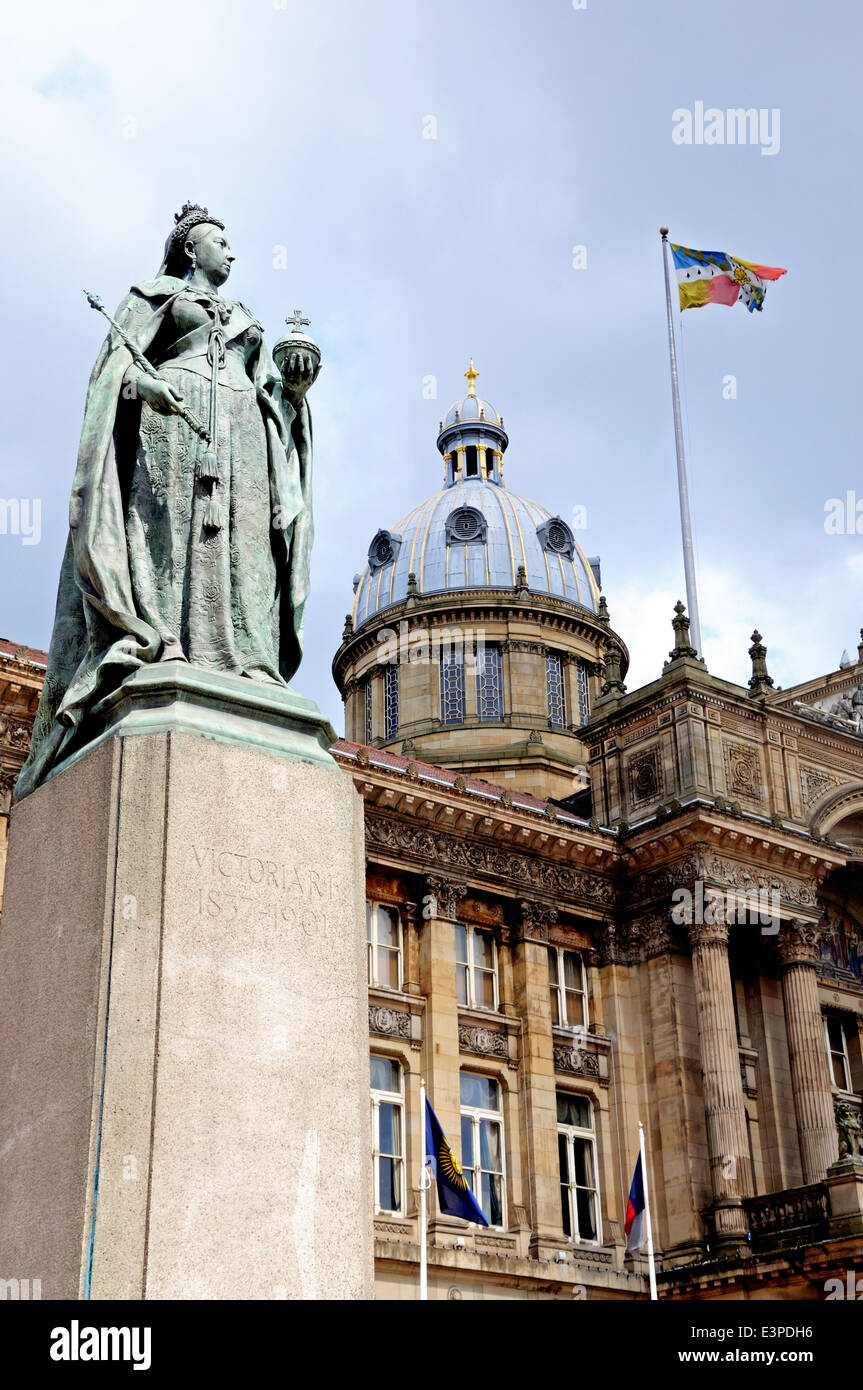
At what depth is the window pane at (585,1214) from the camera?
37844mm

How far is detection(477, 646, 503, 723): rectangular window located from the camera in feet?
A: 177

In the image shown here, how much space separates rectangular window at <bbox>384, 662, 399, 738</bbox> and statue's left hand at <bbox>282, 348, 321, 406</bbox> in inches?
1810

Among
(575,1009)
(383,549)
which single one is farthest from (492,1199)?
(383,549)

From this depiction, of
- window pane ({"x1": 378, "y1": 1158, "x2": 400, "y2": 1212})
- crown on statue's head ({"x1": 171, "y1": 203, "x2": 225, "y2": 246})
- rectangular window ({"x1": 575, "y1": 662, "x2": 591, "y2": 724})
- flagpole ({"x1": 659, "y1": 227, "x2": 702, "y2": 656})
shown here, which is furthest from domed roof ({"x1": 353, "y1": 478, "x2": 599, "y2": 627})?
crown on statue's head ({"x1": 171, "y1": 203, "x2": 225, "y2": 246})

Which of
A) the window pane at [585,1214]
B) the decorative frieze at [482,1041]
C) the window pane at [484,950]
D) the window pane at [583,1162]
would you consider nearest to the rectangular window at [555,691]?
the window pane at [484,950]

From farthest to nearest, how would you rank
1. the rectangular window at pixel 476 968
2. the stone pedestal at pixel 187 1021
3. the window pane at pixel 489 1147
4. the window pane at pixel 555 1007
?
the window pane at pixel 555 1007 < the rectangular window at pixel 476 968 < the window pane at pixel 489 1147 < the stone pedestal at pixel 187 1021

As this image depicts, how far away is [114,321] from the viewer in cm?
856

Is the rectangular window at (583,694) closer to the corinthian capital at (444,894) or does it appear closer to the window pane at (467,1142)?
the corinthian capital at (444,894)

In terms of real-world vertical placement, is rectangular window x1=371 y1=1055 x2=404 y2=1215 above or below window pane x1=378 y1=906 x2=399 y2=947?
below

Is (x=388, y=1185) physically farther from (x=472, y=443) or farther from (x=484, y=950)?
(x=472, y=443)

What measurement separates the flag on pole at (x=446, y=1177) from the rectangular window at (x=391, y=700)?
980 inches

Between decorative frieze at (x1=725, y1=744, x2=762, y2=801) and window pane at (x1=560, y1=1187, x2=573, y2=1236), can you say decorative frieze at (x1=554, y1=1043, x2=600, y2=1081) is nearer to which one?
window pane at (x1=560, y1=1187, x2=573, y2=1236)

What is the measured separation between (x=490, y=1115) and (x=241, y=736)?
30.8m
